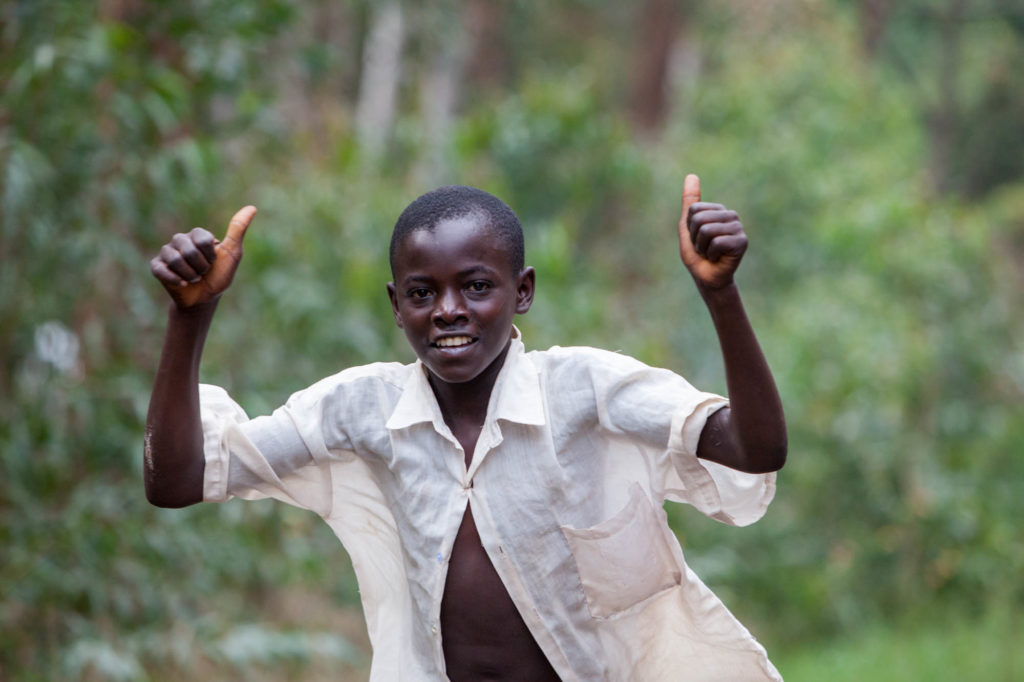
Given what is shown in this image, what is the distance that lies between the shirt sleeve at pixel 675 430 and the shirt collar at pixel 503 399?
0.12 m

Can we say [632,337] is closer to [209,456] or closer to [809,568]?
[809,568]

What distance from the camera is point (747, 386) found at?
1910 mm

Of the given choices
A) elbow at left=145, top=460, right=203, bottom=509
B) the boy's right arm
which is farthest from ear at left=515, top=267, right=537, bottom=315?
elbow at left=145, top=460, right=203, bottom=509

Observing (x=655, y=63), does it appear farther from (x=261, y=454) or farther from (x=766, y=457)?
(x=766, y=457)

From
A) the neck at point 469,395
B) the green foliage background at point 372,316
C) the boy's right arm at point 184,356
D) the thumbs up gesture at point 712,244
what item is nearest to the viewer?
the thumbs up gesture at point 712,244

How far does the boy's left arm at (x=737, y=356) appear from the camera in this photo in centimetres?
188

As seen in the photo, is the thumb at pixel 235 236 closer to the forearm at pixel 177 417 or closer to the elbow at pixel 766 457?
the forearm at pixel 177 417

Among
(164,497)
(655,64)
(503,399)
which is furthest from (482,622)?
(655,64)

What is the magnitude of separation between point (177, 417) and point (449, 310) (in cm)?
50

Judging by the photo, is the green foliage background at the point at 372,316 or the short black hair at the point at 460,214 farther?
the green foliage background at the point at 372,316

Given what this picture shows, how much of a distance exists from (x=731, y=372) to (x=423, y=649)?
31.4 inches

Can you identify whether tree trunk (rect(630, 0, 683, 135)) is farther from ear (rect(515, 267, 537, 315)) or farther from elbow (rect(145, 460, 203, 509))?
elbow (rect(145, 460, 203, 509))

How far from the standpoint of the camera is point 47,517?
4.34m

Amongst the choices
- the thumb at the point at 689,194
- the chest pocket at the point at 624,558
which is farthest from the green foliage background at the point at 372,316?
the thumb at the point at 689,194
